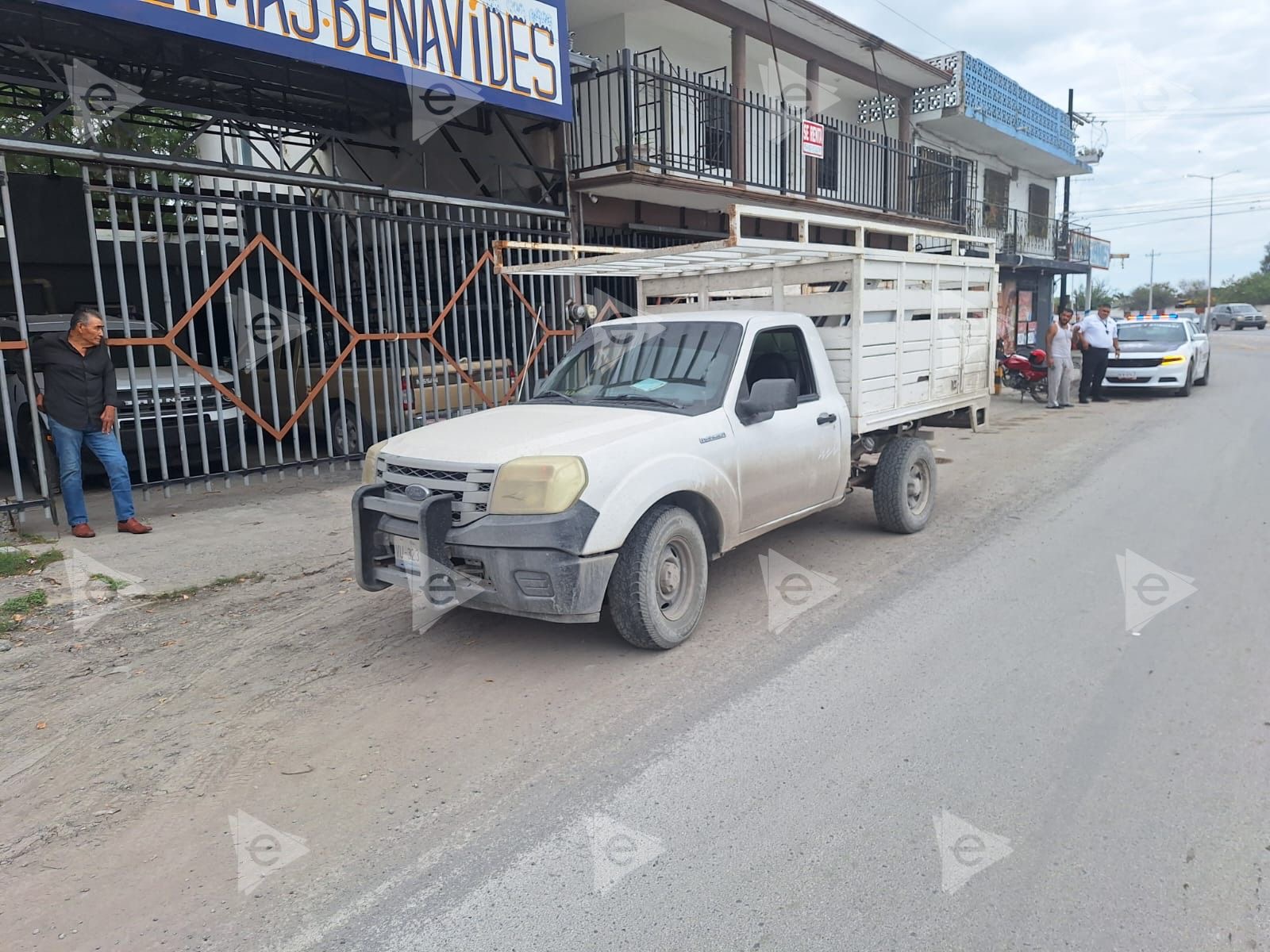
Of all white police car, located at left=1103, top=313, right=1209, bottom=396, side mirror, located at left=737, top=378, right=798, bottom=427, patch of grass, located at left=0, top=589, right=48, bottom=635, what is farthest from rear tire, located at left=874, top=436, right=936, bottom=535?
white police car, located at left=1103, top=313, right=1209, bottom=396

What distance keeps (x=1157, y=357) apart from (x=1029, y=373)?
8.10ft

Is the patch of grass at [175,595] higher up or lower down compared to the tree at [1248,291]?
lower down

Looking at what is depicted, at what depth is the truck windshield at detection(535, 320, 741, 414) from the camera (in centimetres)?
529

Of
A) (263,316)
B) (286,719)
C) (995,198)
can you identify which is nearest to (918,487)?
(286,719)

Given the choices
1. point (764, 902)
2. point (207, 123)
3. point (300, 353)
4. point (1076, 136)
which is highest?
point (1076, 136)

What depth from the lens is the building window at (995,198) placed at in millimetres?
24953

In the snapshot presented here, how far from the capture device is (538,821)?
10.4 feet

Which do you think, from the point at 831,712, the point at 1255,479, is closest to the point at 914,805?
the point at 831,712

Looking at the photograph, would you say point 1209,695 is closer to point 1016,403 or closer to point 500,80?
point 500,80

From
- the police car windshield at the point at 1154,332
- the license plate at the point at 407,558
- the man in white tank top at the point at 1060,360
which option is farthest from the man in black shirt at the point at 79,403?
the police car windshield at the point at 1154,332

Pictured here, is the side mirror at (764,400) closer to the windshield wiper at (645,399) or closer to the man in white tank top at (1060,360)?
the windshield wiper at (645,399)

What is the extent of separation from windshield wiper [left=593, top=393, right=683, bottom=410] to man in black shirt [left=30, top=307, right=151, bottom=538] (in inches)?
169

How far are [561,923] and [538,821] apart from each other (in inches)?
21.4

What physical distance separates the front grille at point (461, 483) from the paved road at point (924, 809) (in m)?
1.41
